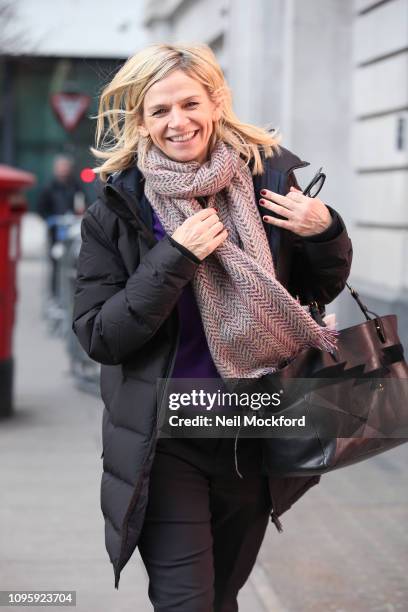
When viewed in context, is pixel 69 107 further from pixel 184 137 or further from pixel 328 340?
pixel 328 340

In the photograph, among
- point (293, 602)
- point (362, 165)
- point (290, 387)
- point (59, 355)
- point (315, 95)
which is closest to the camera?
point (290, 387)

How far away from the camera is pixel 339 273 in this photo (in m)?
2.92

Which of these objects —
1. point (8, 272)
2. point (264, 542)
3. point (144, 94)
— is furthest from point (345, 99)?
point (144, 94)

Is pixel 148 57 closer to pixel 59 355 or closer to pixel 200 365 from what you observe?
pixel 200 365

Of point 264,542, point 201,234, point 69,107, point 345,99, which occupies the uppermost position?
point 69,107

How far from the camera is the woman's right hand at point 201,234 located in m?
2.71

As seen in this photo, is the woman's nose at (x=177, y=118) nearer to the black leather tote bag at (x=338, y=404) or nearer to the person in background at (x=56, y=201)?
the black leather tote bag at (x=338, y=404)

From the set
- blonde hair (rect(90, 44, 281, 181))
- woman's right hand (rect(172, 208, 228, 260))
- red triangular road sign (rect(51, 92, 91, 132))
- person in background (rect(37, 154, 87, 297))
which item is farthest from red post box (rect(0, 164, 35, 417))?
red triangular road sign (rect(51, 92, 91, 132))

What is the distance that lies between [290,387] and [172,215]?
1.65 ft

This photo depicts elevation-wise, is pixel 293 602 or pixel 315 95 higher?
pixel 315 95

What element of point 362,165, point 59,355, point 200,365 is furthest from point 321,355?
point 59,355

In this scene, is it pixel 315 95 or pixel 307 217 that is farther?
pixel 315 95

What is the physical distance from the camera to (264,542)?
499 cm

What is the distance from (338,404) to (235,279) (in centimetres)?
39
